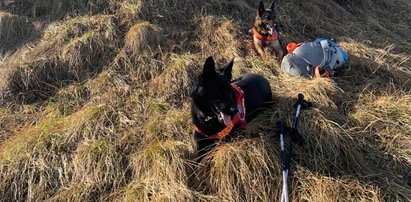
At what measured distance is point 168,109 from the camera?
4.58 m

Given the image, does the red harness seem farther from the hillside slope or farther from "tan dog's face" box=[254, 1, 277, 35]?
"tan dog's face" box=[254, 1, 277, 35]

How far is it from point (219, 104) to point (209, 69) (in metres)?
0.34

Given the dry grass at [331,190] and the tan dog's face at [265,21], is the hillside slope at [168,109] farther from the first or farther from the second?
the tan dog's face at [265,21]

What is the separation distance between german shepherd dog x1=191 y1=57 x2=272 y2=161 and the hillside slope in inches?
5.4

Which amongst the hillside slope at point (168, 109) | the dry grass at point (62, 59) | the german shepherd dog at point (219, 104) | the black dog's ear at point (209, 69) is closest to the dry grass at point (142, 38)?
the hillside slope at point (168, 109)

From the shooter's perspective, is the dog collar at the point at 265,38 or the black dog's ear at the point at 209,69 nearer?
the black dog's ear at the point at 209,69

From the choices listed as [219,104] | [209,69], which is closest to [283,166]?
[219,104]

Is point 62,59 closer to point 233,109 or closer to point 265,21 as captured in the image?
point 233,109

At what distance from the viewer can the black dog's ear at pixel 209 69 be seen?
3508 millimetres

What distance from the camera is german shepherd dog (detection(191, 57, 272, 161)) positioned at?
11.9 feet

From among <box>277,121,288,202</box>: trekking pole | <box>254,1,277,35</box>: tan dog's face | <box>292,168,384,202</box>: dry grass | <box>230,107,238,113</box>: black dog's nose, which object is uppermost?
<box>230,107,238,113</box>: black dog's nose

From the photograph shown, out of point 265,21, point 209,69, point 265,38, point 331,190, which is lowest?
point 331,190

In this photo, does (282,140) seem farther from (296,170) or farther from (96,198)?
(96,198)

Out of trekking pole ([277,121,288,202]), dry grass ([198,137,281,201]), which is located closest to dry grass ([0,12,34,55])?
dry grass ([198,137,281,201])
